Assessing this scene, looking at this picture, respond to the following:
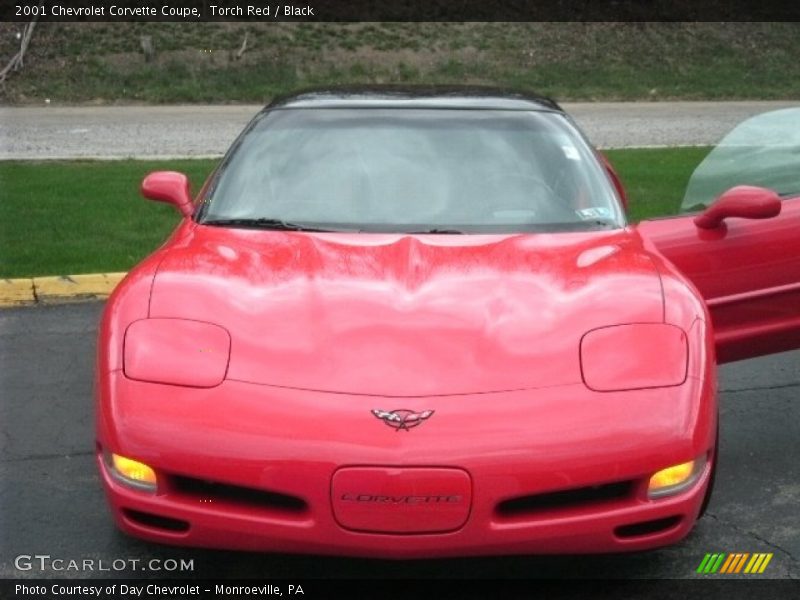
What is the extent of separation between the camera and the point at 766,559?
3.69 meters

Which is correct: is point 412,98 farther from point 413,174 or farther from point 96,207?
point 96,207

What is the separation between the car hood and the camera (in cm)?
319

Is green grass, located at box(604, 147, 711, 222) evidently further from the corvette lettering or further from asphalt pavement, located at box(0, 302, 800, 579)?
the corvette lettering

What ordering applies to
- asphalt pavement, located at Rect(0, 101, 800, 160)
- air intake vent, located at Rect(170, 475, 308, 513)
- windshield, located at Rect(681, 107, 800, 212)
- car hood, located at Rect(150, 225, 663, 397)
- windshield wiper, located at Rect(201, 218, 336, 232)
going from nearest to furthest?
air intake vent, located at Rect(170, 475, 308, 513) → car hood, located at Rect(150, 225, 663, 397) → windshield wiper, located at Rect(201, 218, 336, 232) → windshield, located at Rect(681, 107, 800, 212) → asphalt pavement, located at Rect(0, 101, 800, 160)

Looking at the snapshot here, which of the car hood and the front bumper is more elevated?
the car hood

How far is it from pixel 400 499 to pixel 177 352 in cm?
80

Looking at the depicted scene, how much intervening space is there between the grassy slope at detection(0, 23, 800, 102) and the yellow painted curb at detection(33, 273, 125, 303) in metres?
16.2

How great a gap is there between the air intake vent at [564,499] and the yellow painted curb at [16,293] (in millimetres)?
4835

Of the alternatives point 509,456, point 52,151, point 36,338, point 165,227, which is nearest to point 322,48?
point 52,151

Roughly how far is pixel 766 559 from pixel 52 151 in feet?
40.9

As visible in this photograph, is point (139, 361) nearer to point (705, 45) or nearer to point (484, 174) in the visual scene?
point (484, 174)

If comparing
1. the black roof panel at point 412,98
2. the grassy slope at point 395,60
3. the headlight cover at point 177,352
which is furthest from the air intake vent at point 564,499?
the grassy slope at point 395,60

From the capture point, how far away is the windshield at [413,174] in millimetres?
4203
